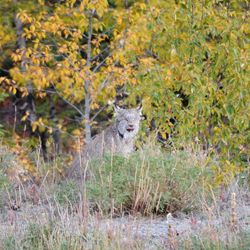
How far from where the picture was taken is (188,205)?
917 cm

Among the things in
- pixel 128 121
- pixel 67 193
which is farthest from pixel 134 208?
pixel 128 121

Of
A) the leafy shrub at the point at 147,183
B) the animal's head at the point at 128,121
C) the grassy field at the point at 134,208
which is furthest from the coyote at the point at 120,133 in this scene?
the leafy shrub at the point at 147,183

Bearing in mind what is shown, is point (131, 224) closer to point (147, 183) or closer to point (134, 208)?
point (134, 208)

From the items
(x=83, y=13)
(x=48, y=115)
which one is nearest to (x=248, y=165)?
(x=83, y=13)

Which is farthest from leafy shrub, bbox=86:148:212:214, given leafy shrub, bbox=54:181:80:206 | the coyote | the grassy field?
the coyote

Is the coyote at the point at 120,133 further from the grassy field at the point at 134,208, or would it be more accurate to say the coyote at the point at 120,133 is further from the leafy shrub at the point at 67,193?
the leafy shrub at the point at 67,193

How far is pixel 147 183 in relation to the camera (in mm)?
8859

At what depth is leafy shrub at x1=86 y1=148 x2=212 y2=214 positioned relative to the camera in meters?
8.87

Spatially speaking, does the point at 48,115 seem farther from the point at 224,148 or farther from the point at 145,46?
the point at 224,148

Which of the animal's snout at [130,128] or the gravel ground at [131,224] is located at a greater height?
the gravel ground at [131,224]

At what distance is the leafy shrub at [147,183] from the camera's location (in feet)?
29.1

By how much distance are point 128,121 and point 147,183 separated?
13.8 feet

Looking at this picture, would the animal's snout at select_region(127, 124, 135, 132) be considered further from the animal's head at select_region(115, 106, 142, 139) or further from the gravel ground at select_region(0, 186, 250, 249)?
the gravel ground at select_region(0, 186, 250, 249)

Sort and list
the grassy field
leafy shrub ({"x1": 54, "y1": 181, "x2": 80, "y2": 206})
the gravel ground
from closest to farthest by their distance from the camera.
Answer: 1. the grassy field
2. the gravel ground
3. leafy shrub ({"x1": 54, "y1": 181, "x2": 80, "y2": 206})
